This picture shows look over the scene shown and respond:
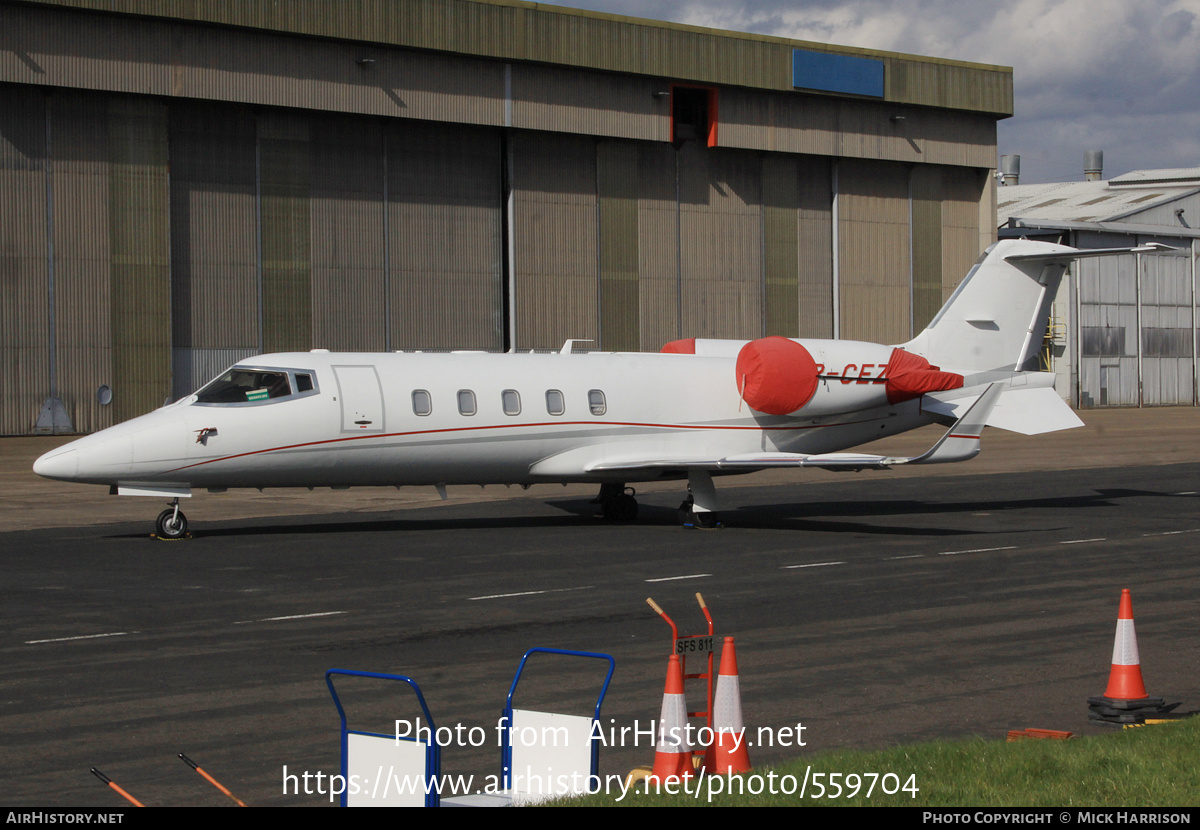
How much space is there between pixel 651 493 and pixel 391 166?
18614mm

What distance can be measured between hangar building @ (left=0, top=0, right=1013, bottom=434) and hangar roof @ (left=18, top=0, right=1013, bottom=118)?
8cm

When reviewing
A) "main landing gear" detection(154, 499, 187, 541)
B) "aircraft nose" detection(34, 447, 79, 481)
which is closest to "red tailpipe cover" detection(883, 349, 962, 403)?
"main landing gear" detection(154, 499, 187, 541)

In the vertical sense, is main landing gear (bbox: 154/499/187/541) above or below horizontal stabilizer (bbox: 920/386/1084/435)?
below

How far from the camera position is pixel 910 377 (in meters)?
23.4

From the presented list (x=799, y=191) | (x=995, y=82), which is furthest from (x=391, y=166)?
(x=995, y=82)

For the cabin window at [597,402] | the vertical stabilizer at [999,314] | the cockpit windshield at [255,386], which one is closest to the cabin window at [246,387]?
the cockpit windshield at [255,386]

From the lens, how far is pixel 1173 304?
2694 inches

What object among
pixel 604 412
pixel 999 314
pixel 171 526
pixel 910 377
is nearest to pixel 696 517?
pixel 604 412

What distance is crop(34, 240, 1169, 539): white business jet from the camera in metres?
19.1

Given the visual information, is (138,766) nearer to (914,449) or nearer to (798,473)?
(798,473)

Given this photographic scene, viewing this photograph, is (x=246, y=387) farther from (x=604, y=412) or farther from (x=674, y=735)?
(x=674, y=735)

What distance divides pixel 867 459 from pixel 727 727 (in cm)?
1264

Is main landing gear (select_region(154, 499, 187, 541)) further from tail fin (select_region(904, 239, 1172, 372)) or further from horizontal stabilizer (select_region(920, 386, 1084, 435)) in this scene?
tail fin (select_region(904, 239, 1172, 372))

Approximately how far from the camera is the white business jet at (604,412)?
19.1 metres
